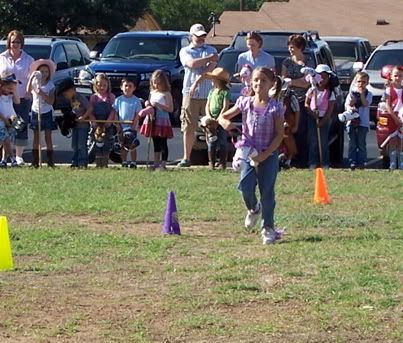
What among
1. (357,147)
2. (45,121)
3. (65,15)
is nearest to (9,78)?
(45,121)

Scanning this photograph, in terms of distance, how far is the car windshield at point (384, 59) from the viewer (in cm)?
2343

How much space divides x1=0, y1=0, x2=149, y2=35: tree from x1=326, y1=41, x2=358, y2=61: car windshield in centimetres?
1983

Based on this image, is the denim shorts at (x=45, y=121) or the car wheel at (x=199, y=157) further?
the car wheel at (x=199, y=157)

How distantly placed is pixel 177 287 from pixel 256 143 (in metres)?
2.22

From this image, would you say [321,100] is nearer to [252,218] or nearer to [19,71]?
[19,71]

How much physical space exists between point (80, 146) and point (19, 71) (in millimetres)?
1465

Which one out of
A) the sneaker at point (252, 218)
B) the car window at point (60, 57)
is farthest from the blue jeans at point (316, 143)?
the car window at point (60, 57)

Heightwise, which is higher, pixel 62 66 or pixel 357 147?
pixel 62 66

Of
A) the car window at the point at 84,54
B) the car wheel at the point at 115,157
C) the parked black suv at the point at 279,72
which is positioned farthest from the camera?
the car window at the point at 84,54

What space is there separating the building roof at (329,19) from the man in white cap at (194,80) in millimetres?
25135

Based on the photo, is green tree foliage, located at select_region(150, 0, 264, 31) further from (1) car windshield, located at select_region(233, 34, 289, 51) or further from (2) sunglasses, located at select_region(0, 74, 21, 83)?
(2) sunglasses, located at select_region(0, 74, 21, 83)

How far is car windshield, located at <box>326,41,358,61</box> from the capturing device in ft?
93.0

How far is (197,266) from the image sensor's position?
9.16m

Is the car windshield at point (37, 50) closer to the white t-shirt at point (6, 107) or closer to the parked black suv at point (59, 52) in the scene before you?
the parked black suv at point (59, 52)
